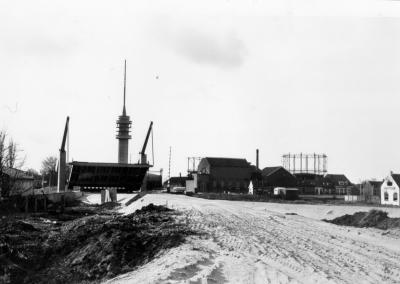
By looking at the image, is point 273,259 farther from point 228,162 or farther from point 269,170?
point 269,170

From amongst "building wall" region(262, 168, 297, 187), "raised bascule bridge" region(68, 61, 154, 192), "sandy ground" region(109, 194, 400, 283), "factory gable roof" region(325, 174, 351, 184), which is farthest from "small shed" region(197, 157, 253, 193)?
"sandy ground" region(109, 194, 400, 283)

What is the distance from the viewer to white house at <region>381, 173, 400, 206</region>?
57344mm

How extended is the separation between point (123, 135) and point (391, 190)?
31928 millimetres

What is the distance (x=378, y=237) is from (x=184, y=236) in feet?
22.9

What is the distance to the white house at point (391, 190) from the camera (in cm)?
5734

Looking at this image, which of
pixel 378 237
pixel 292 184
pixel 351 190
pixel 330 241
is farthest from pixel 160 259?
pixel 351 190

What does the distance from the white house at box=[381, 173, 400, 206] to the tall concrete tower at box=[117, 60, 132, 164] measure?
99.3 ft

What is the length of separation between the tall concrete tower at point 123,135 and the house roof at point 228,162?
22918 millimetres

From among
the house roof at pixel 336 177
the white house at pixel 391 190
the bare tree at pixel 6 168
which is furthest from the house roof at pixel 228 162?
the bare tree at pixel 6 168

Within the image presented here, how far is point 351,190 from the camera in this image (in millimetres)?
93188

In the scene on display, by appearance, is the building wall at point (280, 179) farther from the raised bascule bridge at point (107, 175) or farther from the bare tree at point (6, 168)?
the bare tree at point (6, 168)

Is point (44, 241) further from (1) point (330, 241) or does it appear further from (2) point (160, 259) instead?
(1) point (330, 241)

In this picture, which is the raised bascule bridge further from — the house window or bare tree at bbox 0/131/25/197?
the house window

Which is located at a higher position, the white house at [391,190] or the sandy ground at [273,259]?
the white house at [391,190]
